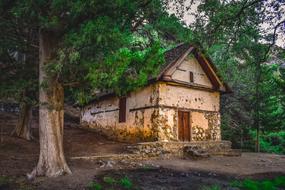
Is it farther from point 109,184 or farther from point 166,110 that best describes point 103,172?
point 166,110

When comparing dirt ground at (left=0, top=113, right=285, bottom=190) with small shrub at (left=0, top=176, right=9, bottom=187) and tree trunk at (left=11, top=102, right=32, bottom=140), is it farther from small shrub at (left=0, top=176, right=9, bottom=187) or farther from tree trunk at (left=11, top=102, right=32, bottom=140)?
tree trunk at (left=11, top=102, right=32, bottom=140)

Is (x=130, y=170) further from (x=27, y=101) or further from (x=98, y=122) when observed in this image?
(x=98, y=122)

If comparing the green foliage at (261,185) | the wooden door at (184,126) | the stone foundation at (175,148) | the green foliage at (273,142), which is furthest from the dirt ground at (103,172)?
the green foliage at (273,142)

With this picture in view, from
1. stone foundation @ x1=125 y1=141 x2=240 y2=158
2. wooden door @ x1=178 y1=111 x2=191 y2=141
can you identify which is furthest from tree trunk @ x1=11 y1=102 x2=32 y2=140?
wooden door @ x1=178 y1=111 x2=191 y2=141

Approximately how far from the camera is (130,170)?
9977 millimetres

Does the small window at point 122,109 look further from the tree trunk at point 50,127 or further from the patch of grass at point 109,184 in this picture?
the patch of grass at point 109,184

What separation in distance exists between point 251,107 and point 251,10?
48.3ft

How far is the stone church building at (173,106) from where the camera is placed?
1502 cm

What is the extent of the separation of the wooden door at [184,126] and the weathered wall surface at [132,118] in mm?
1987

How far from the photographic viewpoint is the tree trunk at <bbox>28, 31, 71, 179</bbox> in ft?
28.1

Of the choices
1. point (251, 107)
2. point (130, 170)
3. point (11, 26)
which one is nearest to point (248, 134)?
point (251, 107)

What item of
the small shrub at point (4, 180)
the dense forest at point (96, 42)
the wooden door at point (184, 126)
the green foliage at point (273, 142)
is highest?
the dense forest at point (96, 42)

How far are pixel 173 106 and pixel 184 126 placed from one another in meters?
1.59

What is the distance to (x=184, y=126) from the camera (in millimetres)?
16297
